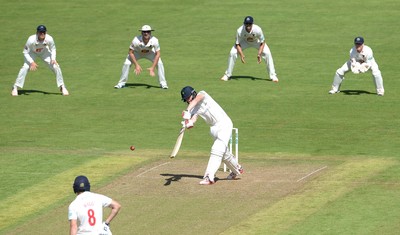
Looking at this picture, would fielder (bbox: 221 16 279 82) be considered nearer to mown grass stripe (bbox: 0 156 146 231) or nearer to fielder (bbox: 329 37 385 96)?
fielder (bbox: 329 37 385 96)

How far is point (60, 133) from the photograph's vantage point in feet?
106

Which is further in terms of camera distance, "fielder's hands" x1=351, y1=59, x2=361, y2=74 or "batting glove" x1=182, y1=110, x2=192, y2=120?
"fielder's hands" x1=351, y1=59, x2=361, y2=74

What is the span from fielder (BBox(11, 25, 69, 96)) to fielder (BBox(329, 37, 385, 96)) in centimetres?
922

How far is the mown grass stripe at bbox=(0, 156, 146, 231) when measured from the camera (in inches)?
952

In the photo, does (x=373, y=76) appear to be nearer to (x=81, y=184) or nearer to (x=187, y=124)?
(x=187, y=124)

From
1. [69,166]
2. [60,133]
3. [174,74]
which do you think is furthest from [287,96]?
[69,166]

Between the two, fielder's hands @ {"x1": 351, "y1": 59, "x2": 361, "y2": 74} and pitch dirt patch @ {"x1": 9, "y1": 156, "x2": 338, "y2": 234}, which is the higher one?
fielder's hands @ {"x1": 351, "y1": 59, "x2": 361, "y2": 74}

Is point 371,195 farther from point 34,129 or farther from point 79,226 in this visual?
point 34,129

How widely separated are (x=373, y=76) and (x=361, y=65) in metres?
0.53

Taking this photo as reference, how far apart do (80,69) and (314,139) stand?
506 inches

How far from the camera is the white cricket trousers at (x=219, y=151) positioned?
83.5 ft

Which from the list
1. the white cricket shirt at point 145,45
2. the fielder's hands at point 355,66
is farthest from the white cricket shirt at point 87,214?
the white cricket shirt at point 145,45

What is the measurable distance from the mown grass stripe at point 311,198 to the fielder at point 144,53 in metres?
10.9

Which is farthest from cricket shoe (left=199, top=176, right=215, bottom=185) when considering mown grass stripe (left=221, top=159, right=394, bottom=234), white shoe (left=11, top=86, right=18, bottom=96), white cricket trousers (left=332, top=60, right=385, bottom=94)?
white shoe (left=11, top=86, right=18, bottom=96)
